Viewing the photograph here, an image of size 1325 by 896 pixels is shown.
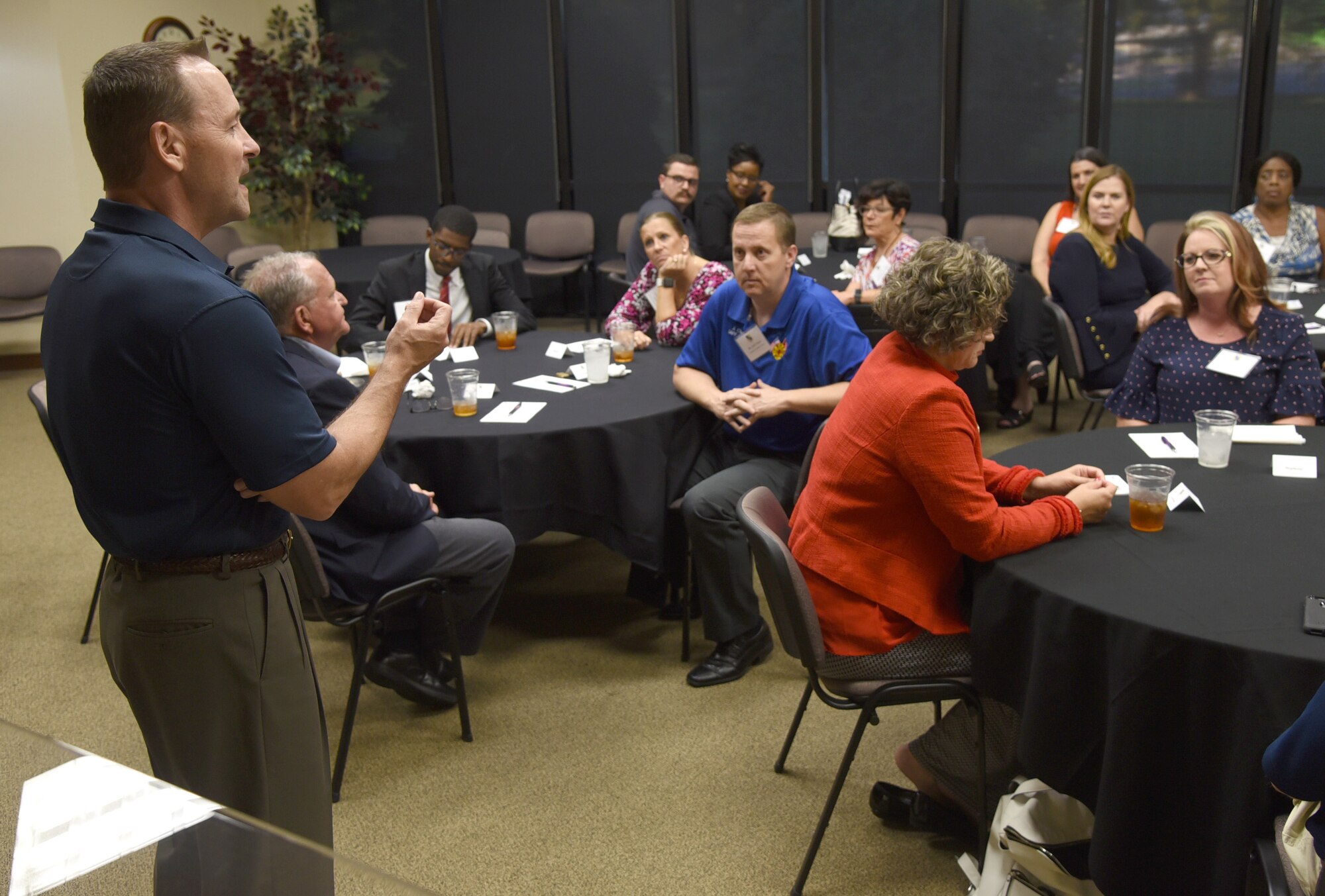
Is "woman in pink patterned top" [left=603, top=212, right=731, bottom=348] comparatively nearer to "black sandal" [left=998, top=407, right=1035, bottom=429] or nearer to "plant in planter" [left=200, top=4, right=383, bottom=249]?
"black sandal" [left=998, top=407, right=1035, bottom=429]

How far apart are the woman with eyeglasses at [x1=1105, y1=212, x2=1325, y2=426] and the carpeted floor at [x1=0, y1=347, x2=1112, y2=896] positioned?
128cm

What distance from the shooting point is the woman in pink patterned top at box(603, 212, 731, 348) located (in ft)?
13.7

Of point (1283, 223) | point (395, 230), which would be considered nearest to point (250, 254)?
point (395, 230)

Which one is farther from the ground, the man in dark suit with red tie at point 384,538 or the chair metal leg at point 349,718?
the man in dark suit with red tie at point 384,538

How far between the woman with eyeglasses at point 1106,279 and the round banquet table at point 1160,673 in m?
2.72

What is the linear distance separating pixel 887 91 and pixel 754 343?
5.58m

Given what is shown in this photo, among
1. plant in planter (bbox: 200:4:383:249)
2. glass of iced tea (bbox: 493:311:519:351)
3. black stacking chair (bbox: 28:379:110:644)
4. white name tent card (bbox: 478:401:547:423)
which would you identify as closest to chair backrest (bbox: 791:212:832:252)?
plant in planter (bbox: 200:4:383:249)

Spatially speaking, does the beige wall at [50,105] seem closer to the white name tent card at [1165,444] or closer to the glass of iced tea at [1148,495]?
the white name tent card at [1165,444]

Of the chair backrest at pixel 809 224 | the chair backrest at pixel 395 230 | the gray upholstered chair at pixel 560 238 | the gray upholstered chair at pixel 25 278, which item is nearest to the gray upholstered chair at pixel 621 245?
the gray upholstered chair at pixel 560 238

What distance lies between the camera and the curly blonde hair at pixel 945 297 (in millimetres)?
2154

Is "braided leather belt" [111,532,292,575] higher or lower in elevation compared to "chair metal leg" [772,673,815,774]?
higher

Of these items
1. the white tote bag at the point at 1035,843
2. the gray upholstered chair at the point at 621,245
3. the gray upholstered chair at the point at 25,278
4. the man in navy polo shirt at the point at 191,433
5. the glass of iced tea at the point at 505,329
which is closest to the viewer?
the man in navy polo shirt at the point at 191,433

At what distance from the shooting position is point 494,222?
8.97 meters

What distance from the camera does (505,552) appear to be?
312 centimetres
